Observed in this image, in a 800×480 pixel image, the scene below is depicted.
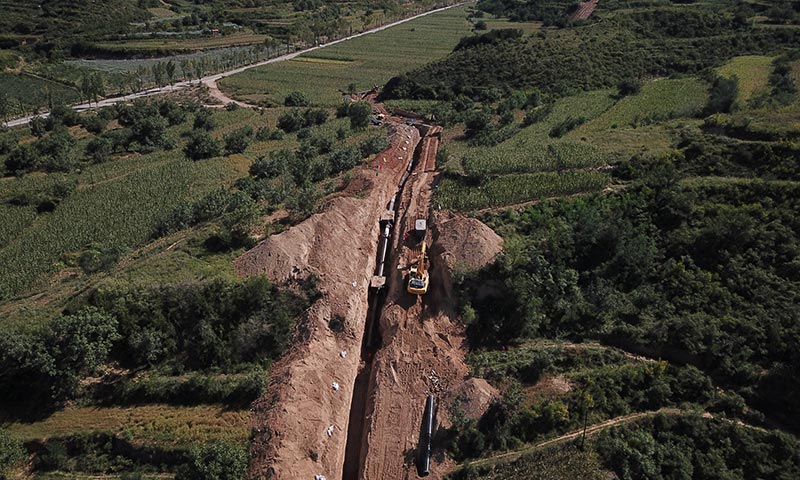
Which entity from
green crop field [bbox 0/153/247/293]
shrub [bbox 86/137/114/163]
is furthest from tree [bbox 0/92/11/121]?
green crop field [bbox 0/153/247/293]

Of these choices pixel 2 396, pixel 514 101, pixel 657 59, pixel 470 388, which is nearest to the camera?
pixel 2 396

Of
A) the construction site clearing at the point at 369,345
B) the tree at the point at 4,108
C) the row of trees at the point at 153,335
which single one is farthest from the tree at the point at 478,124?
the tree at the point at 4,108

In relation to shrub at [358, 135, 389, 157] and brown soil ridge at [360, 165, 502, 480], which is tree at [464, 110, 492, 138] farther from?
brown soil ridge at [360, 165, 502, 480]

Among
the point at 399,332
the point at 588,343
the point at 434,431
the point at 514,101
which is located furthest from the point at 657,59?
the point at 434,431

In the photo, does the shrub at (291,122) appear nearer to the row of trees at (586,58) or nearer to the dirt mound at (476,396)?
the row of trees at (586,58)

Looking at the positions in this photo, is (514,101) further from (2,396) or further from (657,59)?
(2,396)

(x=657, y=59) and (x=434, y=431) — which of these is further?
(x=657, y=59)

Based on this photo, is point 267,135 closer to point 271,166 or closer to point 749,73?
point 271,166
